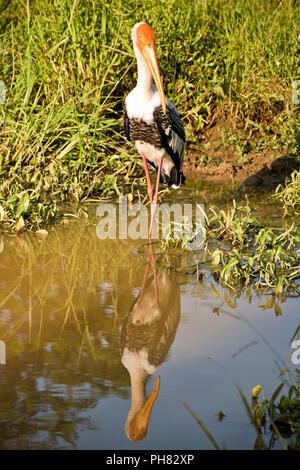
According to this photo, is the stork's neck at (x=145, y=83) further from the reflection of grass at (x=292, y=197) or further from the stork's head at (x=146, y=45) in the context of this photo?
the reflection of grass at (x=292, y=197)

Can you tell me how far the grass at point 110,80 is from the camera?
208 inches

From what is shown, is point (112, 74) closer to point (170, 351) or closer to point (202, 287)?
point (202, 287)

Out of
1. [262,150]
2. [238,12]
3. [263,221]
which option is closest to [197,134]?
[262,150]

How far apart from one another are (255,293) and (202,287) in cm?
29

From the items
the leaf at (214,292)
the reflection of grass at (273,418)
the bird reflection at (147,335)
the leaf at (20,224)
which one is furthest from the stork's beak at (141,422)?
the leaf at (20,224)

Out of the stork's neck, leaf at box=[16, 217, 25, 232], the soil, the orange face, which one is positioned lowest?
leaf at box=[16, 217, 25, 232]

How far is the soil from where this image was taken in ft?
19.2

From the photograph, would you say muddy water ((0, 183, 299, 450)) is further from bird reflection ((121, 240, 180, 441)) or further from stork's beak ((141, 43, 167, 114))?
stork's beak ((141, 43, 167, 114))

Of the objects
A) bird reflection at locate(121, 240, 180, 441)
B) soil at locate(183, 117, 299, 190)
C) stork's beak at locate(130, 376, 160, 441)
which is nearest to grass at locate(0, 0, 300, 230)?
soil at locate(183, 117, 299, 190)

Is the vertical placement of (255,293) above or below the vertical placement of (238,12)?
below

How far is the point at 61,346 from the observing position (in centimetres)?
277

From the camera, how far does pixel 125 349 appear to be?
2.75 m

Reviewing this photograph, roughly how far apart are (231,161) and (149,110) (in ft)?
A: 5.31

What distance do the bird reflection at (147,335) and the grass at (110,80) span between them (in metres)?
1.50
